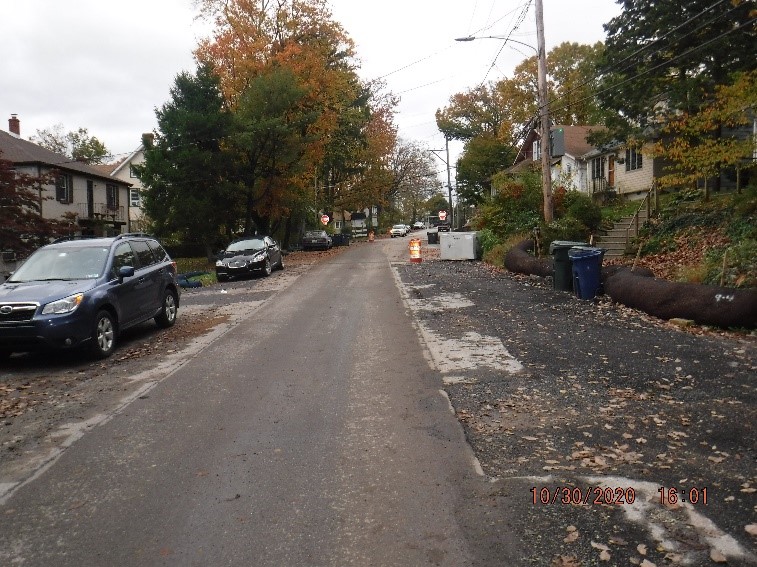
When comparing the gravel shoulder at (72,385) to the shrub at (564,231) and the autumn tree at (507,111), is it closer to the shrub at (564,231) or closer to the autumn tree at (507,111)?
the shrub at (564,231)

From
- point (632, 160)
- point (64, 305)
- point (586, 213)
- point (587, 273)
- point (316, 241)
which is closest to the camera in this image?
point (64, 305)

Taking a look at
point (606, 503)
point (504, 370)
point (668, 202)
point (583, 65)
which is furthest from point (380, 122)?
point (606, 503)

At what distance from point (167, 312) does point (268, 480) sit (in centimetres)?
850

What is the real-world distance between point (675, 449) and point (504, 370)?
3119mm

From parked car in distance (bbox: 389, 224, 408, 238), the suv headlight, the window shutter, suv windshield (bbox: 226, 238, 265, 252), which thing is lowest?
the suv headlight

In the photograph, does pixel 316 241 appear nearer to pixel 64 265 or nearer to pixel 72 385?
pixel 64 265

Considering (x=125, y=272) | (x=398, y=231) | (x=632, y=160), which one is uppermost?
(x=632, y=160)

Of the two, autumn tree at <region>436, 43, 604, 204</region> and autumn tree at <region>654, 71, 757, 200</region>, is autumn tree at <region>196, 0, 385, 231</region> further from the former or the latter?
autumn tree at <region>654, 71, 757, 200</region>

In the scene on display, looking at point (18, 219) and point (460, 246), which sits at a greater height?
point (18, 219)

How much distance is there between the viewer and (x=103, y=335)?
9859 mm

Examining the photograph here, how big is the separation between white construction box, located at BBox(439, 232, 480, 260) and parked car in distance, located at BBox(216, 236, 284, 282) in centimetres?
846

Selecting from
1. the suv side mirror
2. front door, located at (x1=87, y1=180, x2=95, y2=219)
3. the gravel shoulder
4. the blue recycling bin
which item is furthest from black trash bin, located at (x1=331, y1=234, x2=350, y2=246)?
the suv side mirror

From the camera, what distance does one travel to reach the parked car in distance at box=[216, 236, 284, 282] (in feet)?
79.9

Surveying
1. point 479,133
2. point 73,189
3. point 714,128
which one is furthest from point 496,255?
point 479,133
